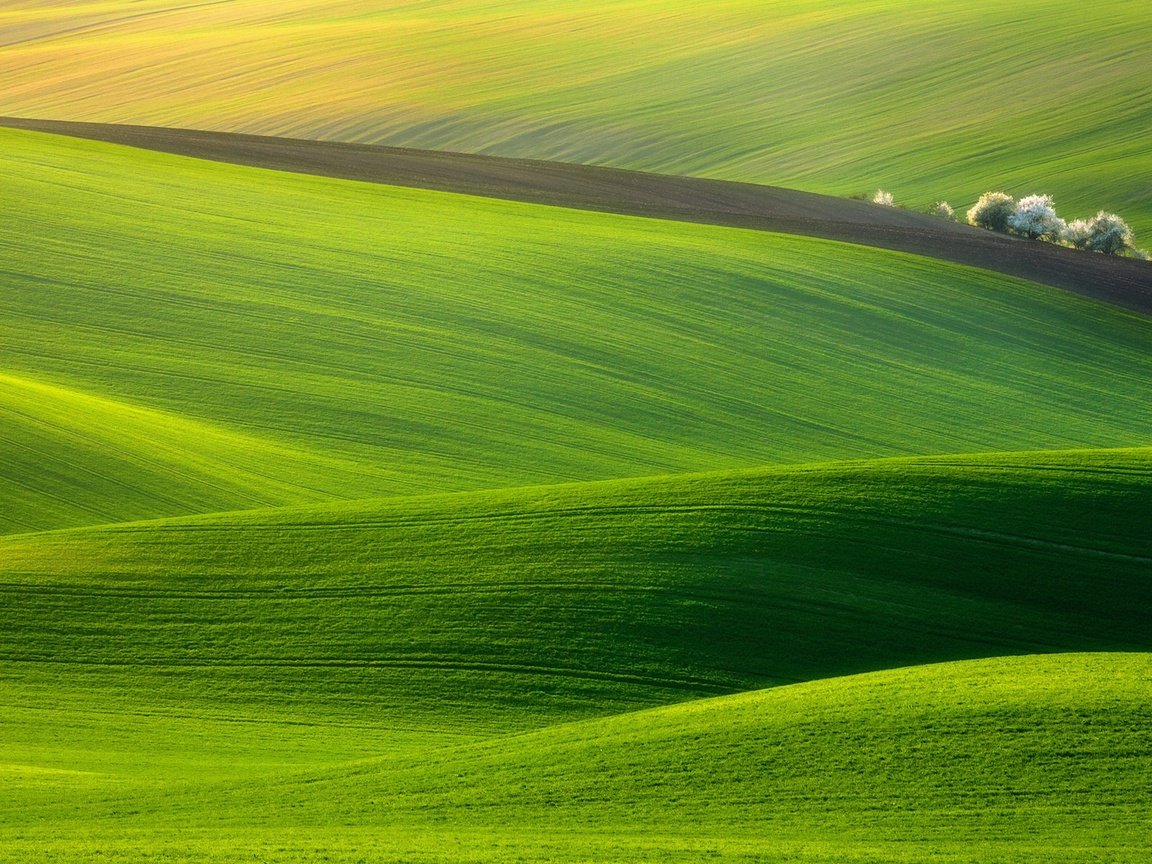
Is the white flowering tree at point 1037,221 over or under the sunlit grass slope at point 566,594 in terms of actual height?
over

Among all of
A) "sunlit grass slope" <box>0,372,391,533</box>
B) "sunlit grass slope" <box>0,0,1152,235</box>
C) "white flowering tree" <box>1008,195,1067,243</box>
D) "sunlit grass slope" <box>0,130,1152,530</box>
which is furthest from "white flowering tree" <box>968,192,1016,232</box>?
"sunlit grass slope" <box>0,372,391,533</box>

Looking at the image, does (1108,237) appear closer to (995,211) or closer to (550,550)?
(995,211)

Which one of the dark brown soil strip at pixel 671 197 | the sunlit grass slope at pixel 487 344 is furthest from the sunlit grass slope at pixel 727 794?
the dark brown soil strip at pixel 671 197

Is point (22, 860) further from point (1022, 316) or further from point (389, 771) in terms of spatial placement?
point (1022, 316)

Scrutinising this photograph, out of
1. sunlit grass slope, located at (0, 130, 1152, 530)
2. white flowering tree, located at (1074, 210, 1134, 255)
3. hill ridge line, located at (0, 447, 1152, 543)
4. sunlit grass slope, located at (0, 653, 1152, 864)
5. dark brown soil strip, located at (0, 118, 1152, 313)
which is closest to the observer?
sunlit grass slope, located at (0, 653, 1152, 864)

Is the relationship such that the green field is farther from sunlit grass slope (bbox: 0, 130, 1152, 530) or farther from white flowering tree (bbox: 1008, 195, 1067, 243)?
white flowering tree (bbox: 1008, 195, 1067, 243)

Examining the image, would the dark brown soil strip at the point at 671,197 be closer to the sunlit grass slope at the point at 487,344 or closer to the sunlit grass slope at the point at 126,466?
the sunlit grass slope at the point at 487,344

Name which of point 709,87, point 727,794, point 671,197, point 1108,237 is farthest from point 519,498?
point 709,87
